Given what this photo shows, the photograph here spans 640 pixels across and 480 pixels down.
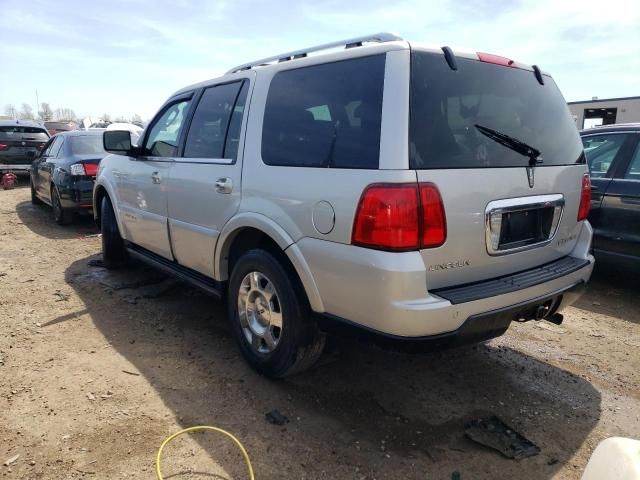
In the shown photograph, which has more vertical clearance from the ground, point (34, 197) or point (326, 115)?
point (326, 115)

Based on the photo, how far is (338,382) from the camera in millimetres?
3164

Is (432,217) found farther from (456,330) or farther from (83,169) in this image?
(83,169)

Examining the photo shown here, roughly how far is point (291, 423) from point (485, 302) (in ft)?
4.14

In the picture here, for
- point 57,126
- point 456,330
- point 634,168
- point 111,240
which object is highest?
point 57,126

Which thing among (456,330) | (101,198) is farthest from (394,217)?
(101,198)

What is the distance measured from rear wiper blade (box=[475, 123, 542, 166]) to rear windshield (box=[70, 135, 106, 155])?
284 inches

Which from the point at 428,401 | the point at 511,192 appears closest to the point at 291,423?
the point at 428,401


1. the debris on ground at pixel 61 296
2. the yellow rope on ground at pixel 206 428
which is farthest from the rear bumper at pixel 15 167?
the yellow rope on ground at pixel 206 428

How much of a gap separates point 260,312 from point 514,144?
1813 mm

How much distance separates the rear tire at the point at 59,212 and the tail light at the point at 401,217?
7.15 metres

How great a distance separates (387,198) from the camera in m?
2.23

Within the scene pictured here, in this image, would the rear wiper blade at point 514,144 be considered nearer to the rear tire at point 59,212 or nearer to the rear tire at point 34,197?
the rear tire at point 59,212

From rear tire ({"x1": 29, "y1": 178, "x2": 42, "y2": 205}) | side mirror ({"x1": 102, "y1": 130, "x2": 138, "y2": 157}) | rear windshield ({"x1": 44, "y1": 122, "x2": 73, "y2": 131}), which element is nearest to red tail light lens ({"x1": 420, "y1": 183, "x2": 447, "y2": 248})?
side mirror ({"x1": 102, "y1": 130, "x2": 138, "y2": 157})

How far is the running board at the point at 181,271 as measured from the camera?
359cm
